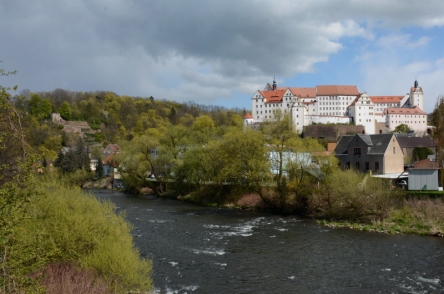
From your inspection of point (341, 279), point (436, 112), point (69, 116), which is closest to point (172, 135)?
point (436, 112)

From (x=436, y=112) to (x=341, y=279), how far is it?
23.6 m

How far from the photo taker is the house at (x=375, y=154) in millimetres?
41656

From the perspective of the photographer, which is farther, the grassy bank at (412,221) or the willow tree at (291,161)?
the willow tree at (291,161)

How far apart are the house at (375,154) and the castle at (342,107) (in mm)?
52250

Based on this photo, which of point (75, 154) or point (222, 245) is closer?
point (222, 245)

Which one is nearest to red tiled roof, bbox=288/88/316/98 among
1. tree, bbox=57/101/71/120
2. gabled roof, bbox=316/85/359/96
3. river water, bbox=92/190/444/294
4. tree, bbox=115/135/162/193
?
gabled roof, bbox=316/85/359/96

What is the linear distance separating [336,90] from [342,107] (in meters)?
5.04

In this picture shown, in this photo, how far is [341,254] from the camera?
19188 millimetres

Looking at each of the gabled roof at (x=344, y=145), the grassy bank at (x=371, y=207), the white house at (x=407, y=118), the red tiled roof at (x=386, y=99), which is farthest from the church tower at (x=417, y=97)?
the grassy bank at (x=371, y=207)

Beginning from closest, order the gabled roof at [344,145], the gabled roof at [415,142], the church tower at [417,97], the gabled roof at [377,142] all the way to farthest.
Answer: the gabled roof at [377,142]
the gabled roof at [344,145]
the gabled roof at [415,142]
the church tower at [417,97]

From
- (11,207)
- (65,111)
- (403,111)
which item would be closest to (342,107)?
(403,111)

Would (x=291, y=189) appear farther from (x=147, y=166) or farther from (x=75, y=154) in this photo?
(x=75, y=154)

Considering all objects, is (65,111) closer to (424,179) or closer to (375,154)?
(375,154)

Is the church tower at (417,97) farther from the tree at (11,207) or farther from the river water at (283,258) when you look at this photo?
the tree at (11,207)
